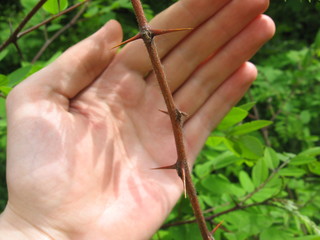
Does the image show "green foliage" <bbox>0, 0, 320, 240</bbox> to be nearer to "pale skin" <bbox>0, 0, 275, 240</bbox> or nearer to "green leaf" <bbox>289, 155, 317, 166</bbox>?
"green leaf" <bbox>289, 155, 317, 166</bbox>

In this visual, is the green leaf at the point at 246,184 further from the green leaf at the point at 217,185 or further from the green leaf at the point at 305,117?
the green leaf at the point at 305,117

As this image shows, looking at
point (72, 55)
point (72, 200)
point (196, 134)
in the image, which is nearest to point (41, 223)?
point (72, 200)

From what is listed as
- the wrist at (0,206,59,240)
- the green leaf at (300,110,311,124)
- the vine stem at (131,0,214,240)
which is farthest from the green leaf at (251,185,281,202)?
the green leaf at (300,110,311,124)

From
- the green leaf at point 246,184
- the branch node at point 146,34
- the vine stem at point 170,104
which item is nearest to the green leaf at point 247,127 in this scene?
the green leaf at point 246,184

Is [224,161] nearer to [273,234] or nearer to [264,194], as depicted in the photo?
[264,194]

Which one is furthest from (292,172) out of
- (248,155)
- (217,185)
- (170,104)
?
(170,104)
